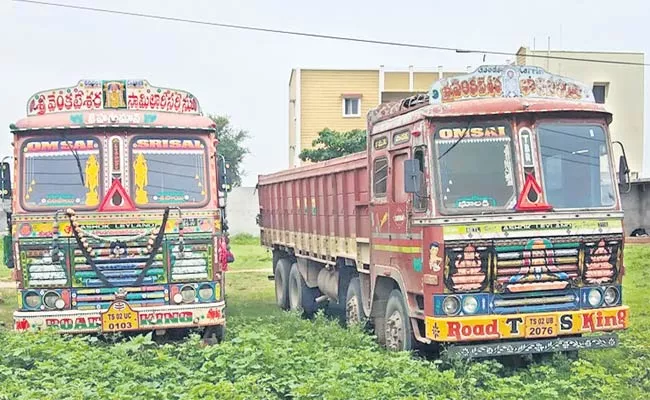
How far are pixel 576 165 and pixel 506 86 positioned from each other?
105 centimetres

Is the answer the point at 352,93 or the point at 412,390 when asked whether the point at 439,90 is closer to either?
the point at 412,390

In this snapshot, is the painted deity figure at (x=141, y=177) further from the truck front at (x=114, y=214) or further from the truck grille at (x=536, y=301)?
the truck grille at (x=536, y=301)

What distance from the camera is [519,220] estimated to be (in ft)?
26.6

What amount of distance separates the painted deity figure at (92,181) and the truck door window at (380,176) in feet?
10.6

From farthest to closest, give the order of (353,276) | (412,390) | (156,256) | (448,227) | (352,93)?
1. (352,93)
2. (353,276)
3. (156,256)
4. (448,227)
5. (412,390)

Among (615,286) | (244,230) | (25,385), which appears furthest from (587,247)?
(244,230)

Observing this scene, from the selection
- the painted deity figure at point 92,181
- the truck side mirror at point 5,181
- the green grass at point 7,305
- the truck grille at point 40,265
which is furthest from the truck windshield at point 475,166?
the green grass at point 7,305

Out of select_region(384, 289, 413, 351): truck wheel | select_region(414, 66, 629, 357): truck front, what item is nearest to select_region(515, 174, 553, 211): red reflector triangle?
select_region(414, 66, 629, 357): truck front

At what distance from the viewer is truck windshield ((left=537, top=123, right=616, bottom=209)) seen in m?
8.38

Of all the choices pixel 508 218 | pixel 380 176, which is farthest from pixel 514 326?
pixel 380 176

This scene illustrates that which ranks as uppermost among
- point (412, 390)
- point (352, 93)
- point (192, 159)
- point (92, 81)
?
point (352, 93)

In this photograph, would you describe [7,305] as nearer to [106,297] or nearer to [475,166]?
[106,297]

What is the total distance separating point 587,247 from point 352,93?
27.2 meters

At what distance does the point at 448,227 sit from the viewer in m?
8.05
